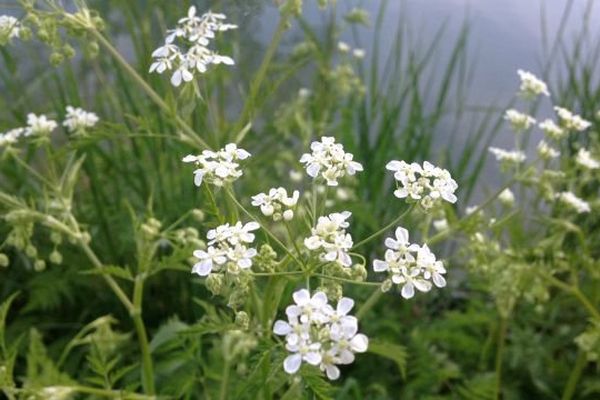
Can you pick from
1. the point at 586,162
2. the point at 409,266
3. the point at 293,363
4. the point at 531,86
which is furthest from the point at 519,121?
the point at 293,363

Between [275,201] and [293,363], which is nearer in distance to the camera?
[293,363]

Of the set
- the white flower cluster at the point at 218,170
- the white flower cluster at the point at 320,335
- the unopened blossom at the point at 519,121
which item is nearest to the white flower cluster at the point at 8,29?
the white flower cluster at the point at 218,170

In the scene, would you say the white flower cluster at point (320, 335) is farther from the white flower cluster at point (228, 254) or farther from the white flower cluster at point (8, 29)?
the white flower cluster at point (8, 29)

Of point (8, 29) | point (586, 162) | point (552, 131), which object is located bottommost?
point (586, 162)

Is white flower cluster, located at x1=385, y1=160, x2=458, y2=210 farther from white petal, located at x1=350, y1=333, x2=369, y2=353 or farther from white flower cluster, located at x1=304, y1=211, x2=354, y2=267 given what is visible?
white petal, located at x1=350, y1=333, x2=369, y2=353

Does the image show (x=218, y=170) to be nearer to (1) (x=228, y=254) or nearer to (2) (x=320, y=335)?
(1) (x=228, y=254)

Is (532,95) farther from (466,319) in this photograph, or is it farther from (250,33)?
(250,33)
